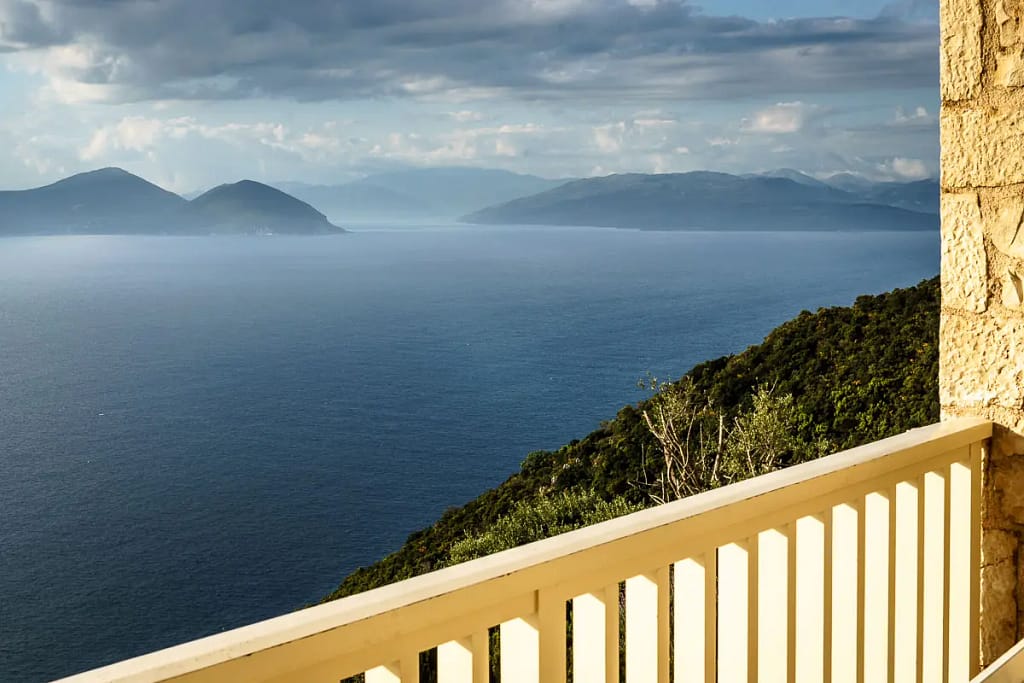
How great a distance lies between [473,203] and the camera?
70125 mm

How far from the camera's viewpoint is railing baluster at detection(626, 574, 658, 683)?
3.71 ft

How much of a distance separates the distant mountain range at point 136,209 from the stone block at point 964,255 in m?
57.5

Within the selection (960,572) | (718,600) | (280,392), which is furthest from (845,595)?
(280,392)

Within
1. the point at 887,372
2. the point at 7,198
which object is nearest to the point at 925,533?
the point at 887,372

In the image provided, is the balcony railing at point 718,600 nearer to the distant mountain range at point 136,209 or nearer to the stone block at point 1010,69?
the stone block at point 1010,69

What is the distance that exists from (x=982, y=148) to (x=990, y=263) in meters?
0.23

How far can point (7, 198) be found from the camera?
53.7m

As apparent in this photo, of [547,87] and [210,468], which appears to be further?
[547,87]

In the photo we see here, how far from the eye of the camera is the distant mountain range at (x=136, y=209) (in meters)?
55.2

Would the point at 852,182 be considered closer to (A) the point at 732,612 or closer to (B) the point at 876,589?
(B) the point at 876,589

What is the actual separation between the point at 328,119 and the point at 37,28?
15.2m

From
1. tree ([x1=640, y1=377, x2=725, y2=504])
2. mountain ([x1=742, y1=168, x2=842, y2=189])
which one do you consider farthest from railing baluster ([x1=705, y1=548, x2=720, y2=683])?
mountain ([x1=742, y1=168, x2=842, y2=189])

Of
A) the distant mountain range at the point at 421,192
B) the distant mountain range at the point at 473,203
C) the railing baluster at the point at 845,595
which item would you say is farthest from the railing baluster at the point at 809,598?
the distant mountain range at the point at 421,192

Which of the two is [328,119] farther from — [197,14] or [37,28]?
[37,28]
